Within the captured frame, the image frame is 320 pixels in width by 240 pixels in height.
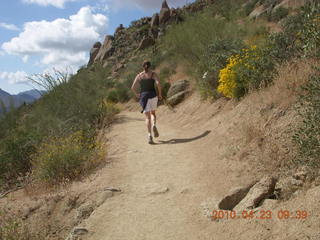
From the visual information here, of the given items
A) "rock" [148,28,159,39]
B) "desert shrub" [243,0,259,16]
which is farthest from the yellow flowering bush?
"rock" [148,28,159,39]

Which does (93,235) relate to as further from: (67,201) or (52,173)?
(52,173)

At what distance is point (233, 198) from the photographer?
3.91 m

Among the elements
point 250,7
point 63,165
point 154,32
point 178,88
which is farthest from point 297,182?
point 154,32

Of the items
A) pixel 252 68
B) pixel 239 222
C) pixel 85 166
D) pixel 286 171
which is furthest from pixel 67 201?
pixel 252 68

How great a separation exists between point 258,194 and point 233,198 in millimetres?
383

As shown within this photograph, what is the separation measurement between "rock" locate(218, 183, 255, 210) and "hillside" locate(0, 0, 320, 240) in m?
0.01

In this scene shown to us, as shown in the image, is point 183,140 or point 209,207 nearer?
point 209,207

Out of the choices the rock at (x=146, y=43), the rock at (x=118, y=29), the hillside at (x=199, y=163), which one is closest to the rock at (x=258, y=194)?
the hillside at (x=199, y=163)

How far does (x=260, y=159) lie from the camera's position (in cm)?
466

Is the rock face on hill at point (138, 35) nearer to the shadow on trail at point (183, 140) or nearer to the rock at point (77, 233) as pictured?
the shadow on trail at point (183, 140)

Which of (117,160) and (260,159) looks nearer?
(260,159)

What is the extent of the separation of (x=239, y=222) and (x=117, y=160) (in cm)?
367

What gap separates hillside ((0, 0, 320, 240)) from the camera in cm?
351

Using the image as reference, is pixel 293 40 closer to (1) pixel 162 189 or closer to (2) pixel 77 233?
(1) pixel 162 189
